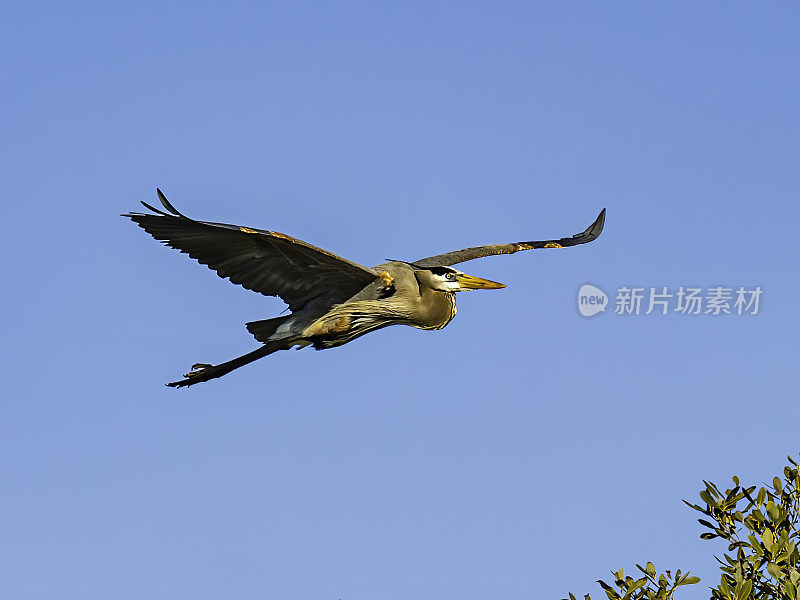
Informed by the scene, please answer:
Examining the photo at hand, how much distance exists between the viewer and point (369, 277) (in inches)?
418

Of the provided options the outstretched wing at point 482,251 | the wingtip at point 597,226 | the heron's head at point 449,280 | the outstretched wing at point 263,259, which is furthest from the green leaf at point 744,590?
the wingtip at point 597,226

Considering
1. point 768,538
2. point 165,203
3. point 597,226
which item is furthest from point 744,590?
point 597,226

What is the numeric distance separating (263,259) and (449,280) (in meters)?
2.30

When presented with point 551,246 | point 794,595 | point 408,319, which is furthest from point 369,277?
point 794,595

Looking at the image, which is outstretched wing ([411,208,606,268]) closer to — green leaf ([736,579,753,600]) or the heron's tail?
the heron's tail

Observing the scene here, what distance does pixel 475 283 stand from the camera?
11.7 m

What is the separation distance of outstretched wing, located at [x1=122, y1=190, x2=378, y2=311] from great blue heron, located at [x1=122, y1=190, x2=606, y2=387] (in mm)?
10

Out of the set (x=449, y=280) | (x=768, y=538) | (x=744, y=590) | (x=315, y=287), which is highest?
(x=449, y=280)

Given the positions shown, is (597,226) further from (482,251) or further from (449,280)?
(449,280)

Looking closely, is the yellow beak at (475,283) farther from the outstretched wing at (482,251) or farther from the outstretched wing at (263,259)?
the outstretched wing at (263,259)

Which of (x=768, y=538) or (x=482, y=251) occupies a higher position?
(x=482, y=251)

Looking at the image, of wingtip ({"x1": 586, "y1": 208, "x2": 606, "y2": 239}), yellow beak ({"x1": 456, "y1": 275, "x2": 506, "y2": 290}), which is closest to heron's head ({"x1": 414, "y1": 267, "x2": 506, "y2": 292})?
yellow beak ({"x1": 456, "y1": 275, "x2": 506, "y2": 290})

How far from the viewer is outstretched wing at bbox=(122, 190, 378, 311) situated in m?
9.49

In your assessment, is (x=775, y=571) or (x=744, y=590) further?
(x=775, y=571)
